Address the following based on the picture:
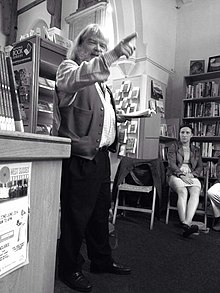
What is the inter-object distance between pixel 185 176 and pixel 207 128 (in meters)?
Answer: 1.45

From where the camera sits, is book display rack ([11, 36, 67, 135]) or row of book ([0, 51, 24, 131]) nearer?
row of book ([0, 51, 24, 131])

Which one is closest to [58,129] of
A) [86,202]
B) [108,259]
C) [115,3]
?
[86,202]

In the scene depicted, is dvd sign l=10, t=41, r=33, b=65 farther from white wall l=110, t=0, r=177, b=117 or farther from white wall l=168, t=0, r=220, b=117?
white wall l=168, t=0, r=220, b=117

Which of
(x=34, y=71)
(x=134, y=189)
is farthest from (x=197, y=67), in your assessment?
(x=34, y=71)

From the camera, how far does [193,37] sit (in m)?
4.64

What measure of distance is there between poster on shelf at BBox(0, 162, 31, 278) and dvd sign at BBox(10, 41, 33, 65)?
7.93ft

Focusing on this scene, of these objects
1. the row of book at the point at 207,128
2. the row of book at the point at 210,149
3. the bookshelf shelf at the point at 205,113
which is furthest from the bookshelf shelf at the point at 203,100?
the row of book at the point at 210,149

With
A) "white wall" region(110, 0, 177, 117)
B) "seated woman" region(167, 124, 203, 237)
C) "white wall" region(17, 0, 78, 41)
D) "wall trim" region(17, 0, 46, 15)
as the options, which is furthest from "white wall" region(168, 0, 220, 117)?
"wall trim" region(17, 0, 46, 15)

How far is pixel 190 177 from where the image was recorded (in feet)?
10.1

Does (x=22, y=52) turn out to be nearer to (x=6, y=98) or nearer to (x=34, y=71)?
(x=34, y=71)

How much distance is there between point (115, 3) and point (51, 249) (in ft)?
15.0

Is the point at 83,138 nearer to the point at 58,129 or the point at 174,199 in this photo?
the point at 58,129

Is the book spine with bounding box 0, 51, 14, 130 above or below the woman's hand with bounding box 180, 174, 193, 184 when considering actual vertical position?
above

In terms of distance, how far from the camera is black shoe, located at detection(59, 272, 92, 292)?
1.35m
